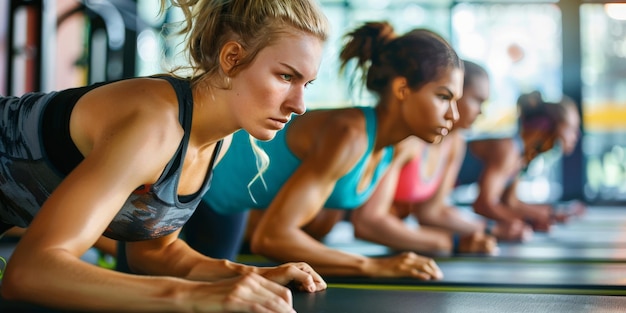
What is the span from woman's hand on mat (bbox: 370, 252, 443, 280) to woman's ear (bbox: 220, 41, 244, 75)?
617 millimetres

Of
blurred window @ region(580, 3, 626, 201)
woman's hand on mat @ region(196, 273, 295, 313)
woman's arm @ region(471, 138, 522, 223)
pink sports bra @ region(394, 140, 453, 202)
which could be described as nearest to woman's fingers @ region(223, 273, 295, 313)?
woman's hand on mat @ region(196, 273, 295, 313)

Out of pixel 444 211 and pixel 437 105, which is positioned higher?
pixel 437 105

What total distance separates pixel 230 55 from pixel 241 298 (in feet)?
1.27

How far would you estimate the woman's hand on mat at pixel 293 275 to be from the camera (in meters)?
1.15

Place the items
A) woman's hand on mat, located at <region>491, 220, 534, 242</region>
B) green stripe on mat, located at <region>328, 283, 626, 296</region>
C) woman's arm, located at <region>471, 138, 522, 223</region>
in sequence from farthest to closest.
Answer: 1. woman's arm, located at <region>471, 138, 522, 223</region>
2. woman's hand on mat, located at <region>491, 220, 534, 242</region>
3. green stripe on mat, located at <region>328, 283, 626, 296</region>

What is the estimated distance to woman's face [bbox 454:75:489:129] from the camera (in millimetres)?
2283

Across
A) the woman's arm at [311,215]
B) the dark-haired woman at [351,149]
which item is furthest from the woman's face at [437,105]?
the woman's arm at [311,215]

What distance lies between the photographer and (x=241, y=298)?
851 millimetres

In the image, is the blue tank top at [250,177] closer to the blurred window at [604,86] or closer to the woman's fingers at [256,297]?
the woman's fingers at [256,297]

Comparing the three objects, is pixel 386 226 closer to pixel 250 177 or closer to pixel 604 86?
pixel 250 177

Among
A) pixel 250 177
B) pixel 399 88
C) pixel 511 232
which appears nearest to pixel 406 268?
pixel 399 88

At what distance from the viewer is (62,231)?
87cm

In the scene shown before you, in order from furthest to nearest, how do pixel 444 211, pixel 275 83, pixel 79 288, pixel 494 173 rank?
pixel 494 173 → pixel 444 211 → pixel 275 83 → pixel 79 288

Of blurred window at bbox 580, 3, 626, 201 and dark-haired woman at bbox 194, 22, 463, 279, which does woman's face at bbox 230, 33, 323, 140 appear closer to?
dark-haired woman at bbox 194, 22, 463, 279
